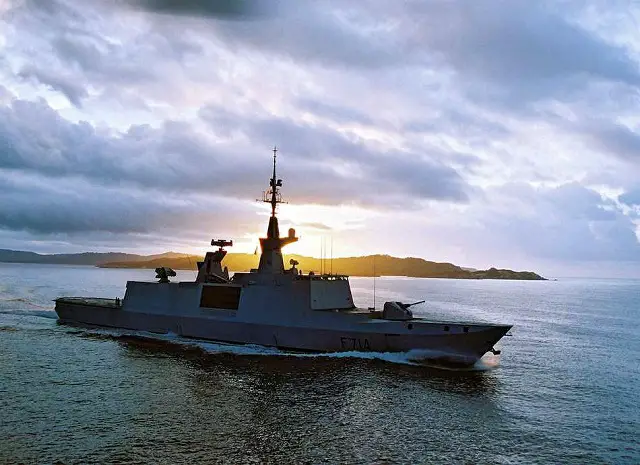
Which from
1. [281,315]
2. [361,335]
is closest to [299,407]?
[361,335]

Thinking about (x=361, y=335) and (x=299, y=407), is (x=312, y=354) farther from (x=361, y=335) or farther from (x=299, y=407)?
(x=299, y=407)

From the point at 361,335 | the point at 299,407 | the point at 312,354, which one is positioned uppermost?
the point at 361,335

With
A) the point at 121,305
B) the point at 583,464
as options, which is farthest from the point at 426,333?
the point at 121,305

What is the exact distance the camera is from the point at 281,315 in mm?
26594

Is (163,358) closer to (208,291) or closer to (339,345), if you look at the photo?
(208,291)

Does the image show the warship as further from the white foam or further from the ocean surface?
the ocean surface

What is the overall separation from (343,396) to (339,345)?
21.3ft

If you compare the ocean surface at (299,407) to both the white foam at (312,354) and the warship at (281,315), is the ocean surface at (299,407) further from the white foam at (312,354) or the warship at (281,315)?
the warship at (281,315)

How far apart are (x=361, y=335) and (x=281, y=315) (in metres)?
4.52

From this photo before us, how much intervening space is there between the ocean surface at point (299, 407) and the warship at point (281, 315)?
3.11 ft

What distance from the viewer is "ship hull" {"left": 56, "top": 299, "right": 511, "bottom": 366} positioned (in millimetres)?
23047

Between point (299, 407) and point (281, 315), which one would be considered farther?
point (281, 315)

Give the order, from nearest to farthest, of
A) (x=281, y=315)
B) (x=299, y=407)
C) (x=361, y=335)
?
(x=299, y=407)
(x=361, y=335)
(x=281, y=315)

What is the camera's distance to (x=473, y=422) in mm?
16172
